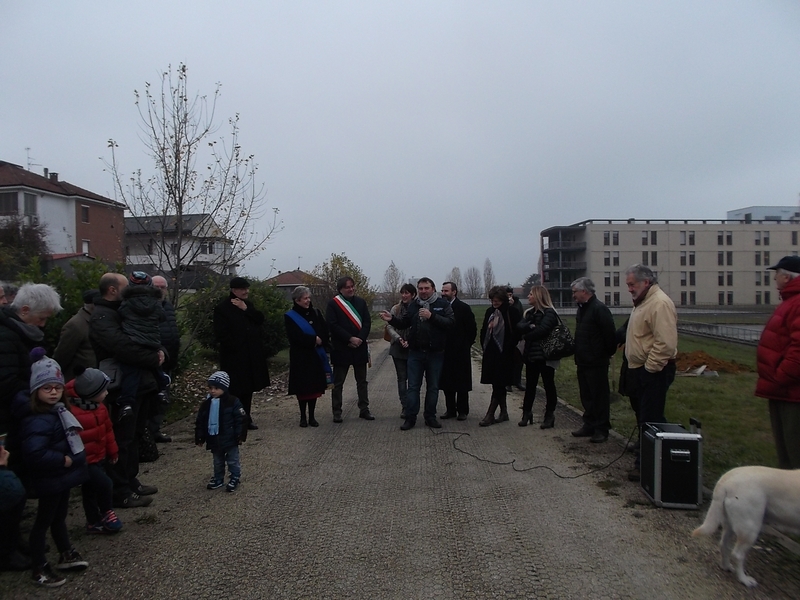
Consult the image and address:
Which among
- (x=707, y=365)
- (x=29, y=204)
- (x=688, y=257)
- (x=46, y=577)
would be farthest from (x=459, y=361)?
(x=688, y=257)

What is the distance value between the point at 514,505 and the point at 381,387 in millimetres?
7693

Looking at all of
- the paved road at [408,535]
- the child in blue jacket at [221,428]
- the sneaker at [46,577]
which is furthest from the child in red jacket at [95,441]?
the child in blue jacket at [221,428]

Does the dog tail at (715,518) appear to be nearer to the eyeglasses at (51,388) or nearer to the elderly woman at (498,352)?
the eyeglasses at (51,388)

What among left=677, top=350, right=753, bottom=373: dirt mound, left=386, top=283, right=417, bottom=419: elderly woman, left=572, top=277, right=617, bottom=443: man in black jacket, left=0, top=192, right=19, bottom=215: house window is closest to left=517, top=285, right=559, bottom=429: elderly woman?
left=572, top=277, right=617, bottom=443: man in black jacket

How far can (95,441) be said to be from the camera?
167 inches

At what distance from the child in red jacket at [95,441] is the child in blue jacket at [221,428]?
3.35ft

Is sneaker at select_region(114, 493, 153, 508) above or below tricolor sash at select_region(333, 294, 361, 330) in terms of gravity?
below

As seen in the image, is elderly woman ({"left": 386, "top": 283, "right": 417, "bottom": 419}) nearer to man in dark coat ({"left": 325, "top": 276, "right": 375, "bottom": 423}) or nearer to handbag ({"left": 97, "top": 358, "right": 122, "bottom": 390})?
man in dark coat ({"left": 325, "top": 276, "right": 375, "bottom": 423})

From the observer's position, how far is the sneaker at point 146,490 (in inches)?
208

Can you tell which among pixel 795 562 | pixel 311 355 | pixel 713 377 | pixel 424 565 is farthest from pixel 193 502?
pixel 713 377

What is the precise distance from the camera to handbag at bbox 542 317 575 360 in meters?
7.86

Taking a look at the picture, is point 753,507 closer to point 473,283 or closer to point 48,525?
point 48,525

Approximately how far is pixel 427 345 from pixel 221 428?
11.4ft

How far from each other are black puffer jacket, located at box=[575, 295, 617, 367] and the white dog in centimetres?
350
